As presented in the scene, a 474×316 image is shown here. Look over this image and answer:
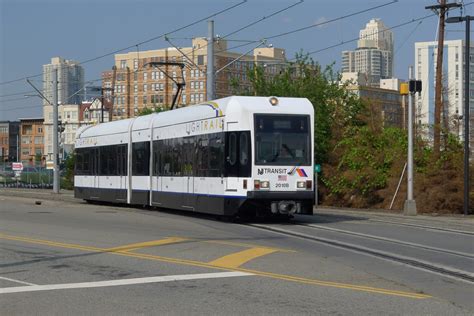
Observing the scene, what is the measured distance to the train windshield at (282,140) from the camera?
19.8 meters

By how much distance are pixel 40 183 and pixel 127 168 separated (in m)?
48.0

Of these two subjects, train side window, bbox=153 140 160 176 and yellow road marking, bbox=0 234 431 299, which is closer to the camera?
yellow road marking, bbox=0 234 431 299

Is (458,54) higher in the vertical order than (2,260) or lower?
higher

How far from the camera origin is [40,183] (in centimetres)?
7388

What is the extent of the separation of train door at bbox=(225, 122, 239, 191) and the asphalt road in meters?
1.18

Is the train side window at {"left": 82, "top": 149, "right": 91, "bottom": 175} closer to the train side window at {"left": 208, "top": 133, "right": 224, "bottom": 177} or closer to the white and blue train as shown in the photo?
the white and blue train

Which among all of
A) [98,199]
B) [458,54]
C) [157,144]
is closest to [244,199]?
[157,144]

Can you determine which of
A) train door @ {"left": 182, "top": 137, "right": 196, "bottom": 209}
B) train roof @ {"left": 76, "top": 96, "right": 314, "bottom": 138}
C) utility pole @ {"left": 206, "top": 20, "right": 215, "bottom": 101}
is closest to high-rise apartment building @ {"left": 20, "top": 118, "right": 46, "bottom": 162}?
utility pole @ {"left": 206, "top": 20, "right": 215, "bottom": 101}

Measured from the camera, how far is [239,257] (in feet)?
43.3

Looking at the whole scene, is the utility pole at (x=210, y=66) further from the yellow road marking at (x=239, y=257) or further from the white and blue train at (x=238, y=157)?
Answer: the yellow road marking at (x=239, y=257)

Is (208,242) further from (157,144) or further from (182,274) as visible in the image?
(157,144)

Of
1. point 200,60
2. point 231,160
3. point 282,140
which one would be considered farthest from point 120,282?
point 200,60

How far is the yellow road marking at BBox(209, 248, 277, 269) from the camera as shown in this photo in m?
12.3

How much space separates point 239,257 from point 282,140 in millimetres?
7367
